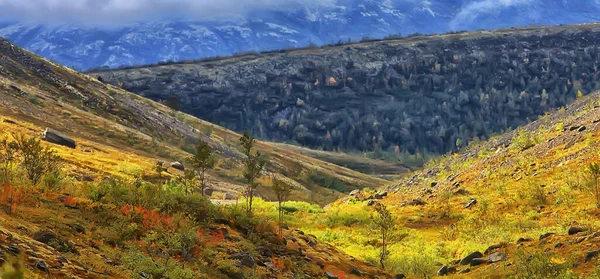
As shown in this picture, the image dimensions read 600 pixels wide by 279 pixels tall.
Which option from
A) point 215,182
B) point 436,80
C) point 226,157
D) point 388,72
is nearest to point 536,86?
point 436,80

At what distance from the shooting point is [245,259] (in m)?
11.9

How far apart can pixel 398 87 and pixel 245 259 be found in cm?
13542

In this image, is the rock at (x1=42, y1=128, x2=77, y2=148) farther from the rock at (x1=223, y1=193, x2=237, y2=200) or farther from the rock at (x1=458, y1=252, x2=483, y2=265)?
the rock at (x1=458, y1=252, x2=483, y2=265)

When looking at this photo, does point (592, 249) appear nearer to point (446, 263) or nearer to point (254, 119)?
point (446, 263)

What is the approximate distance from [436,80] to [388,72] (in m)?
13.7

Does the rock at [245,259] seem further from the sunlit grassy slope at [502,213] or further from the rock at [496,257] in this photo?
the rock at [496,257]

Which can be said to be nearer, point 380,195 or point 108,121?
point 380,195

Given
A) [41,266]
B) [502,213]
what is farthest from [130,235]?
[502,213]

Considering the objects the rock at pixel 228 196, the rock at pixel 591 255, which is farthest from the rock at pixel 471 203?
the rock at pixel 228 196

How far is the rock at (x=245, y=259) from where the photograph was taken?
38.7 ft

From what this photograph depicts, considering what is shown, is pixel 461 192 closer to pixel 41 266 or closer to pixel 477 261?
pixel 477 261

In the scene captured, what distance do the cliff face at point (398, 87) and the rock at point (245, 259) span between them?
122 m

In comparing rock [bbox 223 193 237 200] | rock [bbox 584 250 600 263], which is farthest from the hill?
rock [bbox 223 193 237 200]

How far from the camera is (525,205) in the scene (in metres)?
21.4
